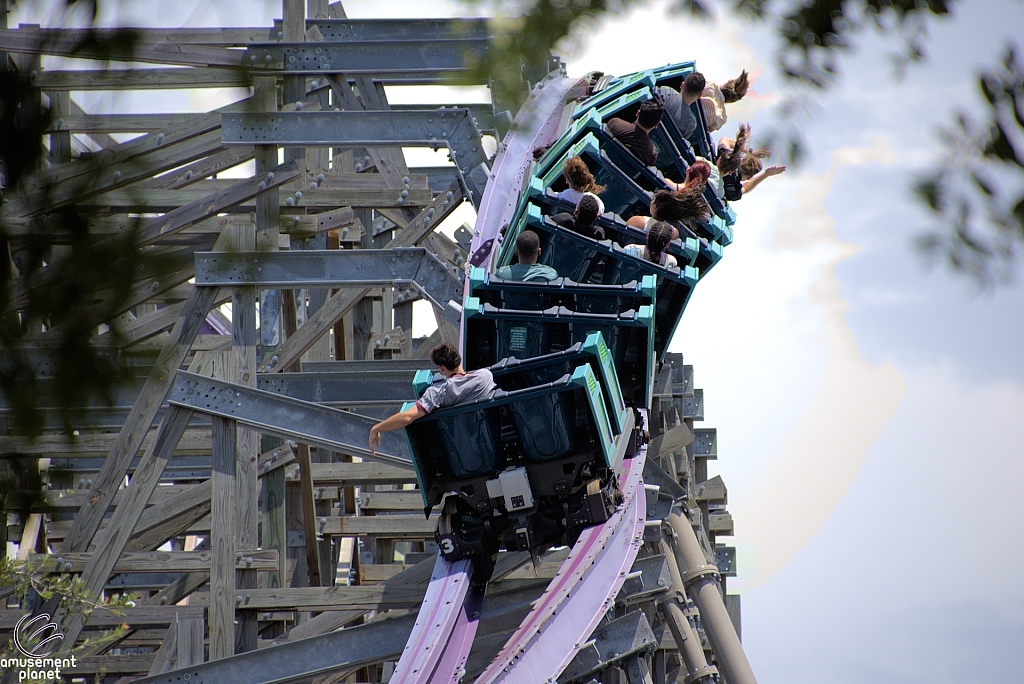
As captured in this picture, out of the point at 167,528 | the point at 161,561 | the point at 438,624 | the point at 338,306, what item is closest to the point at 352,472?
the point at 338,306

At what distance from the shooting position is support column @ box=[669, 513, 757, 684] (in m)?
10.3

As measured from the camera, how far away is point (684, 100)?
1021 cm

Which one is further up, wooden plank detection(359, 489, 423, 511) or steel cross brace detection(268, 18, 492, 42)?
steel cross brace detection(268, 18, 492, 42)

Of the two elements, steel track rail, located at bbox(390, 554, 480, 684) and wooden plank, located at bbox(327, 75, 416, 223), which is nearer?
steel track rail, located at bbox(390, 554, 480, 684)

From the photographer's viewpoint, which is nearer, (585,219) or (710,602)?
(585,219)

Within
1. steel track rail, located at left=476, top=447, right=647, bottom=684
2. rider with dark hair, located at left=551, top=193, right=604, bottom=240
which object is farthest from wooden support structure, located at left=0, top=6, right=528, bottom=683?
steel track rail, located at left=476, top=447, right=647, bottom=684

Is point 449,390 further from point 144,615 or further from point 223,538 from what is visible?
point 144,615

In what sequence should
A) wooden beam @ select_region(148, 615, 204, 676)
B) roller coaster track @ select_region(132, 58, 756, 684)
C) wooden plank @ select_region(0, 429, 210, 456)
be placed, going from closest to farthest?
roller coaster track @ select_region(132, 58, 756, 684) < wooden beam @ select_region(148, 615, 204, 676) < wooden plank @ select_region(0, 429, 210, 456)

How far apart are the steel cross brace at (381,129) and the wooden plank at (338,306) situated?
2.19 ft

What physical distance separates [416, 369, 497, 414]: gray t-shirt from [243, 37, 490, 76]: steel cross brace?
3037mm

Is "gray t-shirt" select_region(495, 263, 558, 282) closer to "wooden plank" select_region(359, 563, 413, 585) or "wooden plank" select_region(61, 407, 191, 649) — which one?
"wooden plank" select_region(61, 407, 191, 649)

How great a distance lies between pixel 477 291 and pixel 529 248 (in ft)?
1.43

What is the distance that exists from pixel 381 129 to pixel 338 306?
147 cm

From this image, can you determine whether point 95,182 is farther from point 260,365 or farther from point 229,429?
point 260,365
